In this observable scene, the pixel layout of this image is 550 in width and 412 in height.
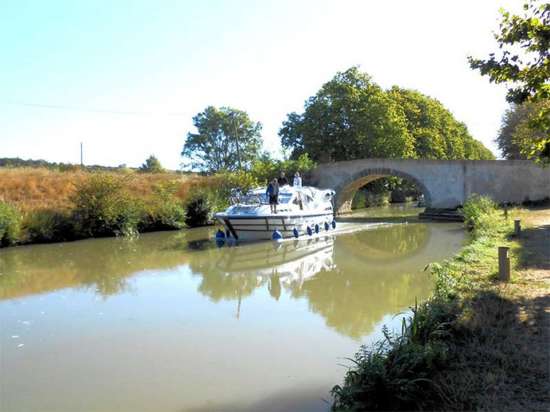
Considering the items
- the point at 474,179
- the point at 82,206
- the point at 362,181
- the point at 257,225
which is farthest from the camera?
the point at 362,181

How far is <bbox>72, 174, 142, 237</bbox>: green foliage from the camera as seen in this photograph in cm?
2016

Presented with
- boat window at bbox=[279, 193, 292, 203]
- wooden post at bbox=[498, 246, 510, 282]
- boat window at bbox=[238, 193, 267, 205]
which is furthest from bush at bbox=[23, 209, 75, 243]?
wooden post at bbox=[498, 246, 510, 282]

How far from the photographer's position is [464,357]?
4.46 m

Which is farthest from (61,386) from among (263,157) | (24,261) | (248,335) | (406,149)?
(406,149)

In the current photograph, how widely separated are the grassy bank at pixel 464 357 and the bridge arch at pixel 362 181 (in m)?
22.0


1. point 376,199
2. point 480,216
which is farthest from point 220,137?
point 480,216

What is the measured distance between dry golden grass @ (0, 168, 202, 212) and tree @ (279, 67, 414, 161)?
14.5 metres

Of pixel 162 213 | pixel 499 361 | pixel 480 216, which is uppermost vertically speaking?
pixel 162 213

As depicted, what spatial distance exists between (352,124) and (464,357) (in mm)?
32480

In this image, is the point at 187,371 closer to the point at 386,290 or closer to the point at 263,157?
the point at 386,290

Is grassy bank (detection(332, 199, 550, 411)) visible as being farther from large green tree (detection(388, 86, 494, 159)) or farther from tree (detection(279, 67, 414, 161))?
large green tree (detection(388, 86, 494, 159))

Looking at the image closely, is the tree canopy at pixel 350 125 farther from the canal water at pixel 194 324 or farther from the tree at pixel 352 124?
the canal water at pixel 194 324

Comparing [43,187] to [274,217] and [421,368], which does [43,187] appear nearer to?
[274,217]

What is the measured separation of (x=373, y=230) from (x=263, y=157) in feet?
41.7
